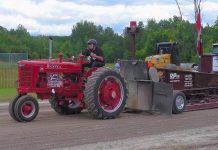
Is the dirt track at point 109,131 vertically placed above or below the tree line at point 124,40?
below

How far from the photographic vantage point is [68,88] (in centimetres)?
1233

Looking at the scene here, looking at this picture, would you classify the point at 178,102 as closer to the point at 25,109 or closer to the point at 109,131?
the point at 109,131

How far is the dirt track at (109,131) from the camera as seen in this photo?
884 cm

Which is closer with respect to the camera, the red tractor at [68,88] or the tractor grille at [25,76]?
the red tractor at [68,88]

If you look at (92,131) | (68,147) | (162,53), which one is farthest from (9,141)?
(162,53)

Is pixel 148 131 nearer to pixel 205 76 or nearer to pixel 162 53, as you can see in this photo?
pixel 205 76

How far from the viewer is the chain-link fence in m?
28.8

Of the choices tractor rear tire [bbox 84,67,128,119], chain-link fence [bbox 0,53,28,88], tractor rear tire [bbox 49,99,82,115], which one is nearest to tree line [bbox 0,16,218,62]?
chain-link fence [bbox 0,53,28,88]

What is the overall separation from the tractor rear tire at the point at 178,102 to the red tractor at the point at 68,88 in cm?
142

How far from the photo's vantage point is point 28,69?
11.7m

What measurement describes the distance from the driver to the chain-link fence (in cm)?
1655

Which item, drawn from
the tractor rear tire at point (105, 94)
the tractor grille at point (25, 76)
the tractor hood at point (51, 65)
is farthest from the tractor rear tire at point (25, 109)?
the tractor rear tire at point (105, 94)

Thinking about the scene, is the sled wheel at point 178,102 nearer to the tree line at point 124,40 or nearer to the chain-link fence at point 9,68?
the chain-link fence at point 9,68

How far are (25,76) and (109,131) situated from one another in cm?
259
